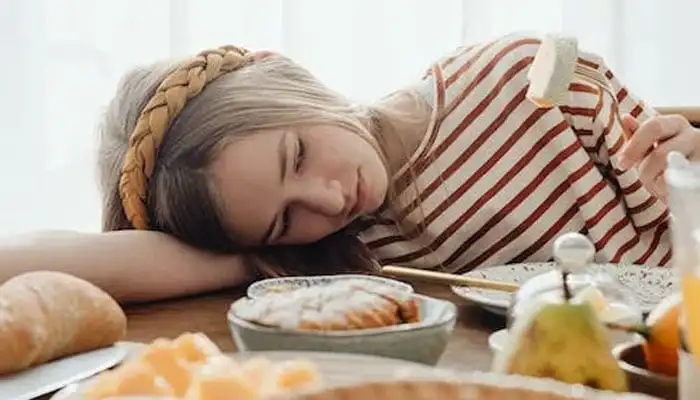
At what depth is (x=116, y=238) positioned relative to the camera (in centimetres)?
122

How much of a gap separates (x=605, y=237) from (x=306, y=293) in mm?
727

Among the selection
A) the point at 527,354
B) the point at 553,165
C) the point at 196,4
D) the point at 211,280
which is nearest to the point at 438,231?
the point at 553,165

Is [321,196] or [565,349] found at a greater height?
[565,349]

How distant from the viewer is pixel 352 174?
130cm

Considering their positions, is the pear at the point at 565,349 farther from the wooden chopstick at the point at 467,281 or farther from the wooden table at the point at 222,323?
the wooden chopstick at the point at 467,281

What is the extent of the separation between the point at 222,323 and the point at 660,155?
0.57 m

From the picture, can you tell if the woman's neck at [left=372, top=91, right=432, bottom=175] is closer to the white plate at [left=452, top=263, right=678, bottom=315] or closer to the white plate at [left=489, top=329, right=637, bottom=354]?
the white plate at [left=452, top=263, right=678, bottom=315]

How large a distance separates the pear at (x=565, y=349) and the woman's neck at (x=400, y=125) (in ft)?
2.64

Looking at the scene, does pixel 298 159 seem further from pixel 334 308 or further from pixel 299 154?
pixel 334 308

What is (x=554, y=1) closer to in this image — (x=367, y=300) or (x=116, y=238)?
(x=116, y=238)

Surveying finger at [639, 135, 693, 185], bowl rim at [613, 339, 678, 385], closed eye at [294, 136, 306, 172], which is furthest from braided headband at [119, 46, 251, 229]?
bowl rim at [613, 339, 678, 385]

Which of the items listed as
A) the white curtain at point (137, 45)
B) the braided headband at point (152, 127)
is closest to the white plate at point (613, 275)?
the braided headband at point (152, 127)

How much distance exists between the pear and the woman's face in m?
0.63

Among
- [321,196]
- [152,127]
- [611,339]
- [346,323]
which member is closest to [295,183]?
[321,196]
